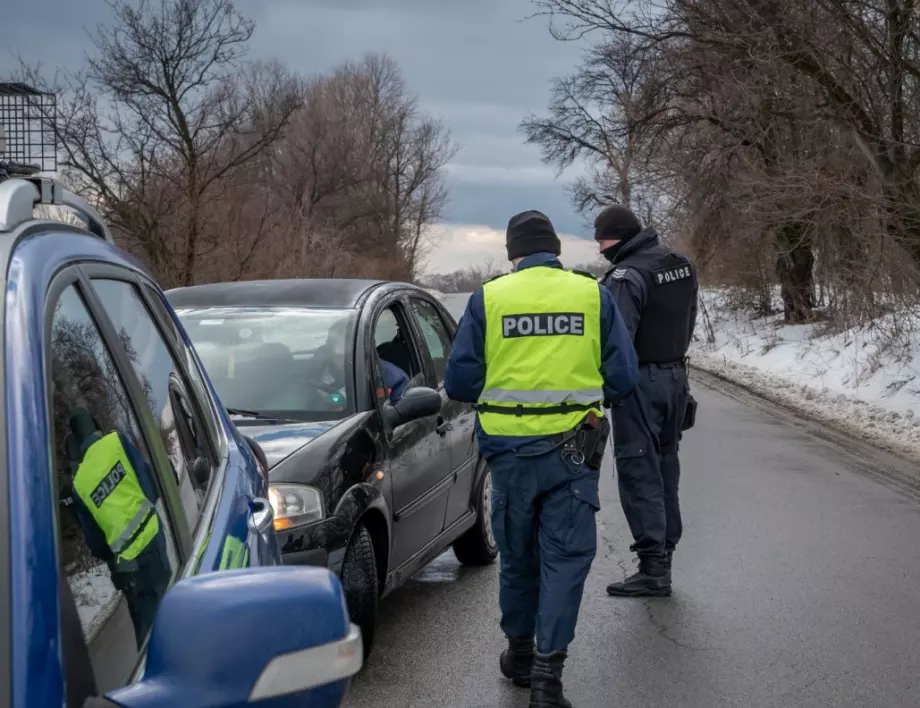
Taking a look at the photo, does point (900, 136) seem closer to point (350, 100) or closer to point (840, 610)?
point (840, 610)

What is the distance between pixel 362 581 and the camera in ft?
16.2

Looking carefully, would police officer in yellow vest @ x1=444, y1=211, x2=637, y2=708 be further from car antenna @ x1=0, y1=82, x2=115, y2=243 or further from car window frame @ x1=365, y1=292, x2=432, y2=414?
car antenna @ x1=0, y1=82, x2=115, y2=243

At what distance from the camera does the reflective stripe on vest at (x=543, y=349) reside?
15.2 feet

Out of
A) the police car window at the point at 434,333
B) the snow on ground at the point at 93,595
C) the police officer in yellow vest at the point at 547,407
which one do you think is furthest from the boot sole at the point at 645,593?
the snow on ground at the point at 93,595

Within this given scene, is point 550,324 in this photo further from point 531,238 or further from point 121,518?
point 121,518

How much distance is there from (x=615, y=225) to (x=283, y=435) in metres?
2.30

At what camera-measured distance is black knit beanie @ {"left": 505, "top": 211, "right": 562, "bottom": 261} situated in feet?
15.8

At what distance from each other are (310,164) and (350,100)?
8064 millimetres

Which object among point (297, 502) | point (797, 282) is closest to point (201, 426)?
point (297, 502)

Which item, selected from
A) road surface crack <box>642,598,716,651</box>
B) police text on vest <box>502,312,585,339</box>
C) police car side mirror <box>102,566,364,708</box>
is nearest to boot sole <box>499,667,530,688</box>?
road surface crack <box>642,598,716,651</box>

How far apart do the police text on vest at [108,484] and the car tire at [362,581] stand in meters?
2.88

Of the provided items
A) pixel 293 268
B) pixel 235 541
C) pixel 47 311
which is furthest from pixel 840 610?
pixel 293 268

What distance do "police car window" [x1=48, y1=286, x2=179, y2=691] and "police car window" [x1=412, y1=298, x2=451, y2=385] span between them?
4.55 meters

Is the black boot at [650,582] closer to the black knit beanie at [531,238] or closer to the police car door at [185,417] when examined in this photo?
the black knit beanie at [531,238]
